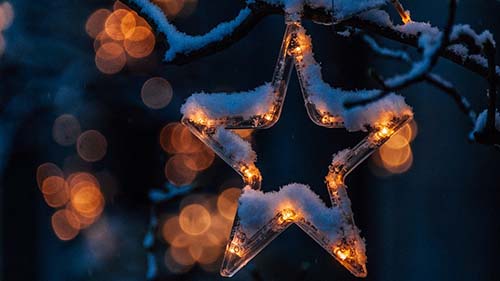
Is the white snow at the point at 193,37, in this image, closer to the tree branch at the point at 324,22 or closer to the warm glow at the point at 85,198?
the tree branch at the point at 324,22

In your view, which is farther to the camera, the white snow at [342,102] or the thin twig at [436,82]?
the white snow at [342,102]

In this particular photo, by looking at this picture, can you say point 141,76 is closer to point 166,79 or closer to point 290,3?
point 166,79

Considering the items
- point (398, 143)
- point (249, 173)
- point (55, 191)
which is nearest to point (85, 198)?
point (55, 191)

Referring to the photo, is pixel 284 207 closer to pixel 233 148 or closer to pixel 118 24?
pixel 233 148

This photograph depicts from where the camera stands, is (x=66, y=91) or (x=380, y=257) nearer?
(x=380, y=257)

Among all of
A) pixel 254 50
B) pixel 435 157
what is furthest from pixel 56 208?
pixel 435 157

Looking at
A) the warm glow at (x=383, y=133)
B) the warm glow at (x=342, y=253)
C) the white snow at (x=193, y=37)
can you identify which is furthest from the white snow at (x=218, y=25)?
the warm glow at (x=342, y=253)
